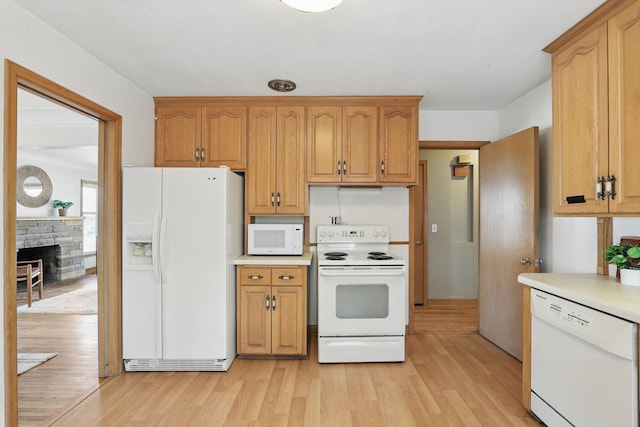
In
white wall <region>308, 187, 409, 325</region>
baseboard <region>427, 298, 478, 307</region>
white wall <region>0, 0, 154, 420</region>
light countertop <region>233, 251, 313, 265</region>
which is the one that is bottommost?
baseboard <region>427, 298, 478, 307</region>

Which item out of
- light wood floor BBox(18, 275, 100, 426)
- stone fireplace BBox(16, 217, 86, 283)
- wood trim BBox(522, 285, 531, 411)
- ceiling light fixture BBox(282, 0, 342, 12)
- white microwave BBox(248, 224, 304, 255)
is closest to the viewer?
ceiling light fixture BBox(282, 0, 342, 12)

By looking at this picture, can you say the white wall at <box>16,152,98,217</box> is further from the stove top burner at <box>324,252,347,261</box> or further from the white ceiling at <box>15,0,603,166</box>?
the stove top burner at <box>324,252,347,261</box>

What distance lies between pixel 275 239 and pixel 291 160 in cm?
76

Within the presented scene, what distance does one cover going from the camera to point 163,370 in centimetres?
266

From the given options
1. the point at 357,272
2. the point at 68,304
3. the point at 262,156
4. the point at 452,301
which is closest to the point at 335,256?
the point at 357,272

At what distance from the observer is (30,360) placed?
288 centimetres

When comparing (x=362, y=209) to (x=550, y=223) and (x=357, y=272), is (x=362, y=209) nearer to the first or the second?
(x=357, y=272)

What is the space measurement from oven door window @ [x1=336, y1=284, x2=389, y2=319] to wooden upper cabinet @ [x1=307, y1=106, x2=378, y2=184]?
994 mm

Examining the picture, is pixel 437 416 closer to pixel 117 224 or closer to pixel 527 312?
pixel 527 312

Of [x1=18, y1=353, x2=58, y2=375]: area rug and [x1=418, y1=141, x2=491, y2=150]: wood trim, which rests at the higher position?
[x1=418, y1=141, x2=491, y2=150]: wood trim

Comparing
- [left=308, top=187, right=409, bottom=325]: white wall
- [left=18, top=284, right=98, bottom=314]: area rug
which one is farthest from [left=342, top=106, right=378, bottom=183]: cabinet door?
[left=18, top=284, right=98, bottom=314]: area rug

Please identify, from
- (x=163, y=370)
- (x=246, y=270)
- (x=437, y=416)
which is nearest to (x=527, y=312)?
(x=437, y=416)

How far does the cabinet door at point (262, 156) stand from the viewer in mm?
3115

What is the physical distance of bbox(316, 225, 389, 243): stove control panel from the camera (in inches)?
132
